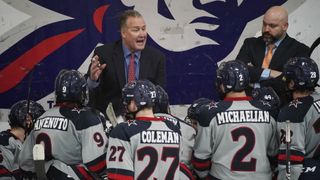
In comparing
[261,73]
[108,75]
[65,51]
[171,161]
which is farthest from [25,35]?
[171,161]

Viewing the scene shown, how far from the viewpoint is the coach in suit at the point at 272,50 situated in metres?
6.49

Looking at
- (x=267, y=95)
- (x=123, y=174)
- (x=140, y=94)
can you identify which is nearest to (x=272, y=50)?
(x=267, y=95)

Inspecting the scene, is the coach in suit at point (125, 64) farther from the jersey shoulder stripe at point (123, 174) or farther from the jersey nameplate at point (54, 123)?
the jersey shoulder stripe at point (123, 174)

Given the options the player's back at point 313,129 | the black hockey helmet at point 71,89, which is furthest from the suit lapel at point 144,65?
the player's back at point 313,129

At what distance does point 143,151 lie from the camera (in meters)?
5.05

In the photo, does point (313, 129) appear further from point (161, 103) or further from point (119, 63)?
point (119, 63)

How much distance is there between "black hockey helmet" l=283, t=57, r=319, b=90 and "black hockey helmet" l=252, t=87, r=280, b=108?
0.45 metres

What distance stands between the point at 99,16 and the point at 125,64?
155 centimetres

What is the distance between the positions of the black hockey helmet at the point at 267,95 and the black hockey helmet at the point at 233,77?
1.93 ft

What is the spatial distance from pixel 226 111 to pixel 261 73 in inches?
45.4

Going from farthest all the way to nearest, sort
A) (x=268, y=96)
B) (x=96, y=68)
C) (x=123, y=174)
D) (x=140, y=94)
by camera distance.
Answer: (x=268, y=96), (x=96, y=68), (x=140, y=94), (x=123, y=174)

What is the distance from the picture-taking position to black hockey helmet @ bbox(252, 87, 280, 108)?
239 inches

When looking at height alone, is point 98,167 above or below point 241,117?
below

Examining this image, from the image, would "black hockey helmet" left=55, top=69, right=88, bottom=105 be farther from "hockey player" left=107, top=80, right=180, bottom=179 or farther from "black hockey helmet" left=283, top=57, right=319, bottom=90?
"black hockey helmet" left=283, top=57, right=319, bottom=90
